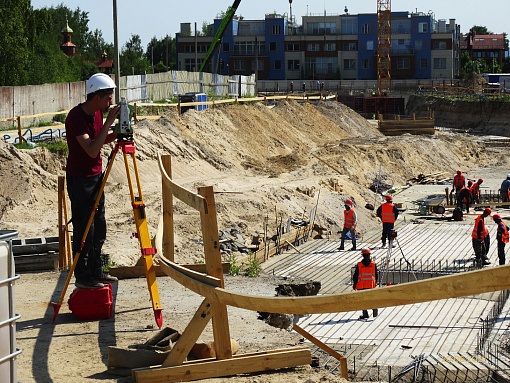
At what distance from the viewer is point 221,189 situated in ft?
92.1

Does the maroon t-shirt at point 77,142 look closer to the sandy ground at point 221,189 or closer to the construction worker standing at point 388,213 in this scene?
the sandy ground at point 221,189

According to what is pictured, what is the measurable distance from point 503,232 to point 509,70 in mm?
106470

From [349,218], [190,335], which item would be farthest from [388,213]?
[190,335]

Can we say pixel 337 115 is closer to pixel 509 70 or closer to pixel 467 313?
pixel 467 313

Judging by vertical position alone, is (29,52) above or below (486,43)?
below

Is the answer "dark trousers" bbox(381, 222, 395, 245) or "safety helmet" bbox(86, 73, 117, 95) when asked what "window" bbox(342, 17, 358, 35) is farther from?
"safety helmet" bbox(86, 73, 117, 95)

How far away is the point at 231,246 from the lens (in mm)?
20422

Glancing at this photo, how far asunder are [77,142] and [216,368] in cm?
272

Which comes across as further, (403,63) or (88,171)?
(403,63)

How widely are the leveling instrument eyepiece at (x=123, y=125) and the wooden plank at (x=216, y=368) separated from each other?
2413 millimetres

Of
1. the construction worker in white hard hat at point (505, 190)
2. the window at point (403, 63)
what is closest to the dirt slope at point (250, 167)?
the construction worker in white hard hat at point (505, 190)

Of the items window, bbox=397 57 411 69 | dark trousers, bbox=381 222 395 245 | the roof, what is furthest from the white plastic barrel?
the roof

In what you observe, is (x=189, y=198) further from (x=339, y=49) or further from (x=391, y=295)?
(x=339, y=49)

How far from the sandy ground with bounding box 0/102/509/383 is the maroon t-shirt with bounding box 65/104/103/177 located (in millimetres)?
1330
